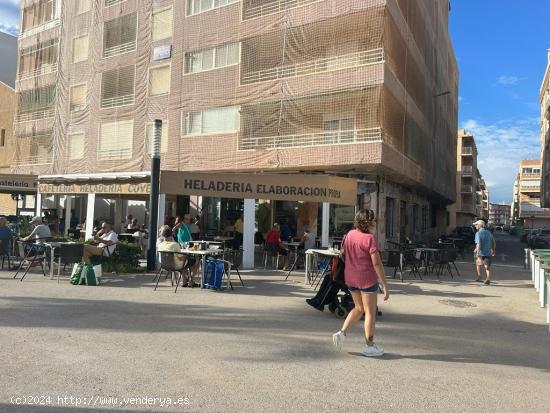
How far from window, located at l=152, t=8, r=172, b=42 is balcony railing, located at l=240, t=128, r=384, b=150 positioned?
8.20 metres

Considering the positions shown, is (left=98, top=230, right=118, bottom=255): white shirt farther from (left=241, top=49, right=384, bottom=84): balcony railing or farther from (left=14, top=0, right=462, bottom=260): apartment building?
(left=241, top=49, right=384, bottom=84): balcony railing

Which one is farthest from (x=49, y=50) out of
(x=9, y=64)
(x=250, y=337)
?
(x=250, y=337)

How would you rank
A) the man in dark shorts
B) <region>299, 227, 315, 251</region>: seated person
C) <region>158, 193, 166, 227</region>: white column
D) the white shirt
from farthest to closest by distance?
1. <region>299, 227, 315, 251</region>: seated person
2. <region>158, 193, 166, 227</region>: white column
3. the man in dark shorts
4. the white shirt

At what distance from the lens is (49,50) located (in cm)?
3234

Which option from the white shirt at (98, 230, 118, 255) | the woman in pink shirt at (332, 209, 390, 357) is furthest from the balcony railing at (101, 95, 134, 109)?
the woman in pink shirt at (332, 209, 390, 357)

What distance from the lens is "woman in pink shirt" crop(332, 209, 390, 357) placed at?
5730 mm

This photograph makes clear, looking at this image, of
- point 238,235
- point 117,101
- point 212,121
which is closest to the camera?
point 238,235

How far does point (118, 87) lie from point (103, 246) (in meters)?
17.6

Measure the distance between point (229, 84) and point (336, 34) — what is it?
5.79 meters

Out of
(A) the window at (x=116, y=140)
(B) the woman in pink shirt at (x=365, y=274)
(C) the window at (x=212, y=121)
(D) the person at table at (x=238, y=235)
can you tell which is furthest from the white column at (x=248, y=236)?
(A) the window at (x=116, y=140)

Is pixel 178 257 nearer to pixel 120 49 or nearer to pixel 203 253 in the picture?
pixel 203 253

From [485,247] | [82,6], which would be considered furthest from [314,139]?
[82,6]

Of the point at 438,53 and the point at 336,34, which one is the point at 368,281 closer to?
the point at 336,34

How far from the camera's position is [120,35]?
28250mm
